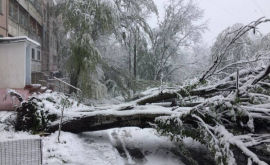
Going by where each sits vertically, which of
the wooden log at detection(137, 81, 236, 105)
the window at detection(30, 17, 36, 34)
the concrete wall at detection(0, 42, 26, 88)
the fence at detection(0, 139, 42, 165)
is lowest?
the fence at detection(0, 139, 42, 165)

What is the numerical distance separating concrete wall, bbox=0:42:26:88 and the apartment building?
228 inches

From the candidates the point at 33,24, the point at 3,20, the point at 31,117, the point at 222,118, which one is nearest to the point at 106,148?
the point at 31,117

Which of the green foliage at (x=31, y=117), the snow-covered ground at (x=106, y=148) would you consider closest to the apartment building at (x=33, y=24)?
the snow-covered ground at (x=106, y=148)

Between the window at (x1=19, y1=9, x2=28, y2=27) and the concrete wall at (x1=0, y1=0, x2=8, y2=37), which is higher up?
the window at (x1=19, y1=9, x2=28, y2=27)

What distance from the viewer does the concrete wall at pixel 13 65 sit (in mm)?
10320

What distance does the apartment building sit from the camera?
16.4m

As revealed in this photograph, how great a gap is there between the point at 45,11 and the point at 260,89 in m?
28.6

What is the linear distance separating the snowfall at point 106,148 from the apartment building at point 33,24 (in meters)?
9.56

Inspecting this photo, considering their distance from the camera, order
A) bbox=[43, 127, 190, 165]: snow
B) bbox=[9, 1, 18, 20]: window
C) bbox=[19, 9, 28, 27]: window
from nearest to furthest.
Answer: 1. bbox=[43, 127, 190, 165]: snow
2. bbox=[9, 1, 18, 20]: window
3. bbox=[19, 9, 28, 27]: window

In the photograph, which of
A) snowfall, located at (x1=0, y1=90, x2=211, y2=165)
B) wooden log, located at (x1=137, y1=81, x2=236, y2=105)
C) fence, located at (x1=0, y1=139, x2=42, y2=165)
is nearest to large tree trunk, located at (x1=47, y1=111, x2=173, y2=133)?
snowfall, located at (x1=0, y1=90, x2=211, y2=165)

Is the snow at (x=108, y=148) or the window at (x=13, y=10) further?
the window at (x=13, y=10)

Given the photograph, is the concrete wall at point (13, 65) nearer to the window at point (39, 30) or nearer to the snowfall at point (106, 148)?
the snowfall at point (106, 148)

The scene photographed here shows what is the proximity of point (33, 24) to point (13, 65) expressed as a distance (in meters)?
17.0

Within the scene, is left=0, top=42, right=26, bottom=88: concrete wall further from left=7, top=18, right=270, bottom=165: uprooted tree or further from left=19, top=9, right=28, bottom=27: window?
left=19, top=9, right=28, bottom=27: window
